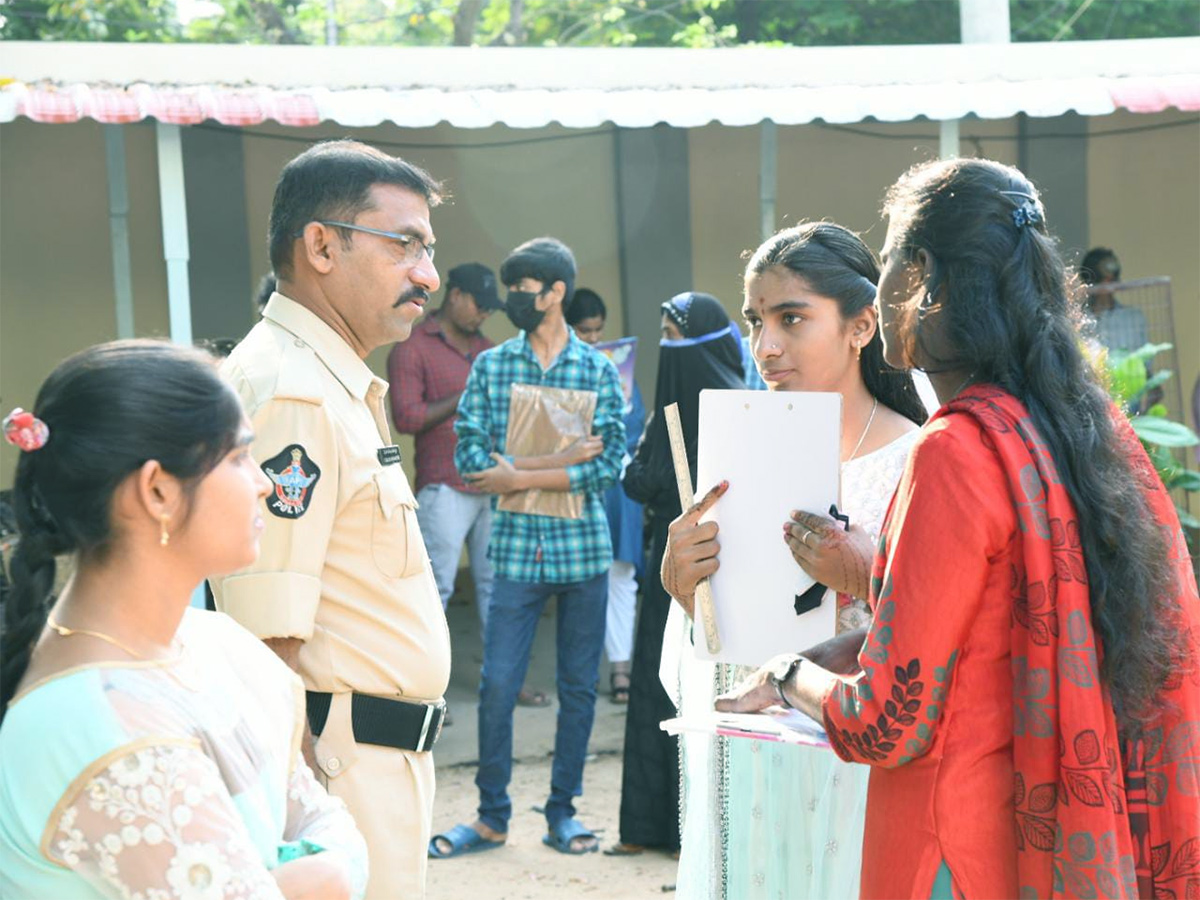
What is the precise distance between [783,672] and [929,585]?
0.40 metres

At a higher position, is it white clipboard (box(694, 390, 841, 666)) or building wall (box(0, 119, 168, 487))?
building wall (box(0, 119, 168, 487))

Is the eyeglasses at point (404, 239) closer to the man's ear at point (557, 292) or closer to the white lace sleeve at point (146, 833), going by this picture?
the white lace sleeve at point (146, 833)

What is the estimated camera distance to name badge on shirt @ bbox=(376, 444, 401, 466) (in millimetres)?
2582

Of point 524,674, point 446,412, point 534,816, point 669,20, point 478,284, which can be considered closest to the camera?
point 524,674

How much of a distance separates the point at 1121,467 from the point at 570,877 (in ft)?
10.8

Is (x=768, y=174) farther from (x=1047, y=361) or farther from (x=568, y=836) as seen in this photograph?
(x=1047, y=361)

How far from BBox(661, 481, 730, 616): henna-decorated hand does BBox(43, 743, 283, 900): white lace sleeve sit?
1348 mm

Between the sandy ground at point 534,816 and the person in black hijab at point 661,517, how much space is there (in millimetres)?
185

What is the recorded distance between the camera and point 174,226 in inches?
251

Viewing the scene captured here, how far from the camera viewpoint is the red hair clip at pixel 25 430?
62.9 inches

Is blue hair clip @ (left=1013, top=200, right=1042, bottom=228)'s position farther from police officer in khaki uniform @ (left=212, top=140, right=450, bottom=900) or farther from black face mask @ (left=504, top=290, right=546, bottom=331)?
black face mask @ (left=504, top=290, right=546, bottom=331)

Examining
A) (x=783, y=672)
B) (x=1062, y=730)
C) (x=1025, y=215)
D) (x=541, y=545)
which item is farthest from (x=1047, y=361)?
(x=541, y=545)

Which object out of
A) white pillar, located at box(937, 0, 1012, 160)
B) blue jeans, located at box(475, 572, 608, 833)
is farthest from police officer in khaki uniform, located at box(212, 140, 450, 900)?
white pillar, located at box(937, 0, 1012, 160)

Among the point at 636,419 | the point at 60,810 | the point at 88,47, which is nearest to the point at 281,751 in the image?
the point at 60,810
